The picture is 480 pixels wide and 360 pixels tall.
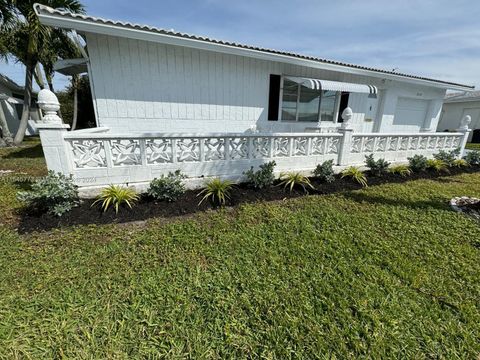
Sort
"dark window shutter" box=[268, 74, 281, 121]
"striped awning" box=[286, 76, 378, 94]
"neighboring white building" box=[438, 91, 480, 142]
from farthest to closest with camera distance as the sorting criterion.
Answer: "neighboring white building" box=[438, 91, 480, 142]
"dark window shutter" box=[268, 74, 281, 121]
"striped awning" box=[286, 76, 378, 94]

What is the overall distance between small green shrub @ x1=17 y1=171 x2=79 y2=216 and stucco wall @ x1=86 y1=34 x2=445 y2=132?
2.74 m

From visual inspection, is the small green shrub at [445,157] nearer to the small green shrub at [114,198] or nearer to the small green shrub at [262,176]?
the small green shrub at [262,176]

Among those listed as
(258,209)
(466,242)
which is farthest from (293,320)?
(466,242)

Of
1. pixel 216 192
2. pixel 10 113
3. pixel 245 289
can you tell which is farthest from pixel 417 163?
pixel 10 113

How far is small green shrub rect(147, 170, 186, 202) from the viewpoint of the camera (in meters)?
3.87

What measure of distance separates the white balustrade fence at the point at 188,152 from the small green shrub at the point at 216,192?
1.39 ft

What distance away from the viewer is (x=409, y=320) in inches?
79.9

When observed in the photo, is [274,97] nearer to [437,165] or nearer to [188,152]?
[188,152]

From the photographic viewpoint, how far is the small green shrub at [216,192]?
4086 mm

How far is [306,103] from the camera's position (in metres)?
7.84

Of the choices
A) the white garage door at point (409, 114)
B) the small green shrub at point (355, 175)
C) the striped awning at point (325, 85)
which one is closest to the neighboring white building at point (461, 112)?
the white garage door at point (409, 114)

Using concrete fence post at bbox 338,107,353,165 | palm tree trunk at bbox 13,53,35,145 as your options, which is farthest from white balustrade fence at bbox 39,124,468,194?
palm tree trunk at bbox 13,53,35,145

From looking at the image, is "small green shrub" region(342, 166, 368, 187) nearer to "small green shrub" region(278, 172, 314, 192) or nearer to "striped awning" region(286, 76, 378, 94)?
"small green shrub" region(278, 172, 314, 192)

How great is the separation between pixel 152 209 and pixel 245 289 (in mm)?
2234
